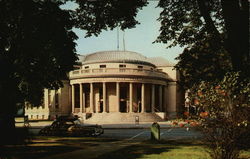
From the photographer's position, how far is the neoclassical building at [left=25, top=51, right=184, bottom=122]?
56500mm

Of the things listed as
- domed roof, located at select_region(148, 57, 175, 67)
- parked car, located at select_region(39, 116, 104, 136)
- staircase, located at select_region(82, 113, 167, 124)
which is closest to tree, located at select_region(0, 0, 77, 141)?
parked car, located at select_region(39, 116, 104, 136)

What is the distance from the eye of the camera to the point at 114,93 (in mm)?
61562

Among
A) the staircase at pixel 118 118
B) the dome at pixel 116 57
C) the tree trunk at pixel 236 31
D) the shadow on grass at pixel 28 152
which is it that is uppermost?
the dome at pixel 116 57

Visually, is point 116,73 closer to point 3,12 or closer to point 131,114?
point 131,114

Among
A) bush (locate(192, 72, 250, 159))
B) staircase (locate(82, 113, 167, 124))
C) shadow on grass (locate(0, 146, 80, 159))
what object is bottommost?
staircase (locate(82, 113, 167, 124))

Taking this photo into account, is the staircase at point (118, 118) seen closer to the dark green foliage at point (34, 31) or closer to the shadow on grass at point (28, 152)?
the dark green foliage at point (34, 31)

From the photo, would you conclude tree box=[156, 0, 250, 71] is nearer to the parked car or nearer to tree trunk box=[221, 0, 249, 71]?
tree trunk box=[221, 0, 249, 71]

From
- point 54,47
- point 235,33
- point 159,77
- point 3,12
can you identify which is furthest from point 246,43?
point 159,77

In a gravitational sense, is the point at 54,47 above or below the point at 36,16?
below

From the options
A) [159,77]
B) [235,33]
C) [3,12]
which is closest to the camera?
[235,33]

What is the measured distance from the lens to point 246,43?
15.0 metres

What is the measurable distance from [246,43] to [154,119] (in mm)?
41659

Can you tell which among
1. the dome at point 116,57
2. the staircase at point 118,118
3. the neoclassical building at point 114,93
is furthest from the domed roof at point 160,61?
the staircase at point 118,118

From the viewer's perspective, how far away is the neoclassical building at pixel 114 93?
185 ft
